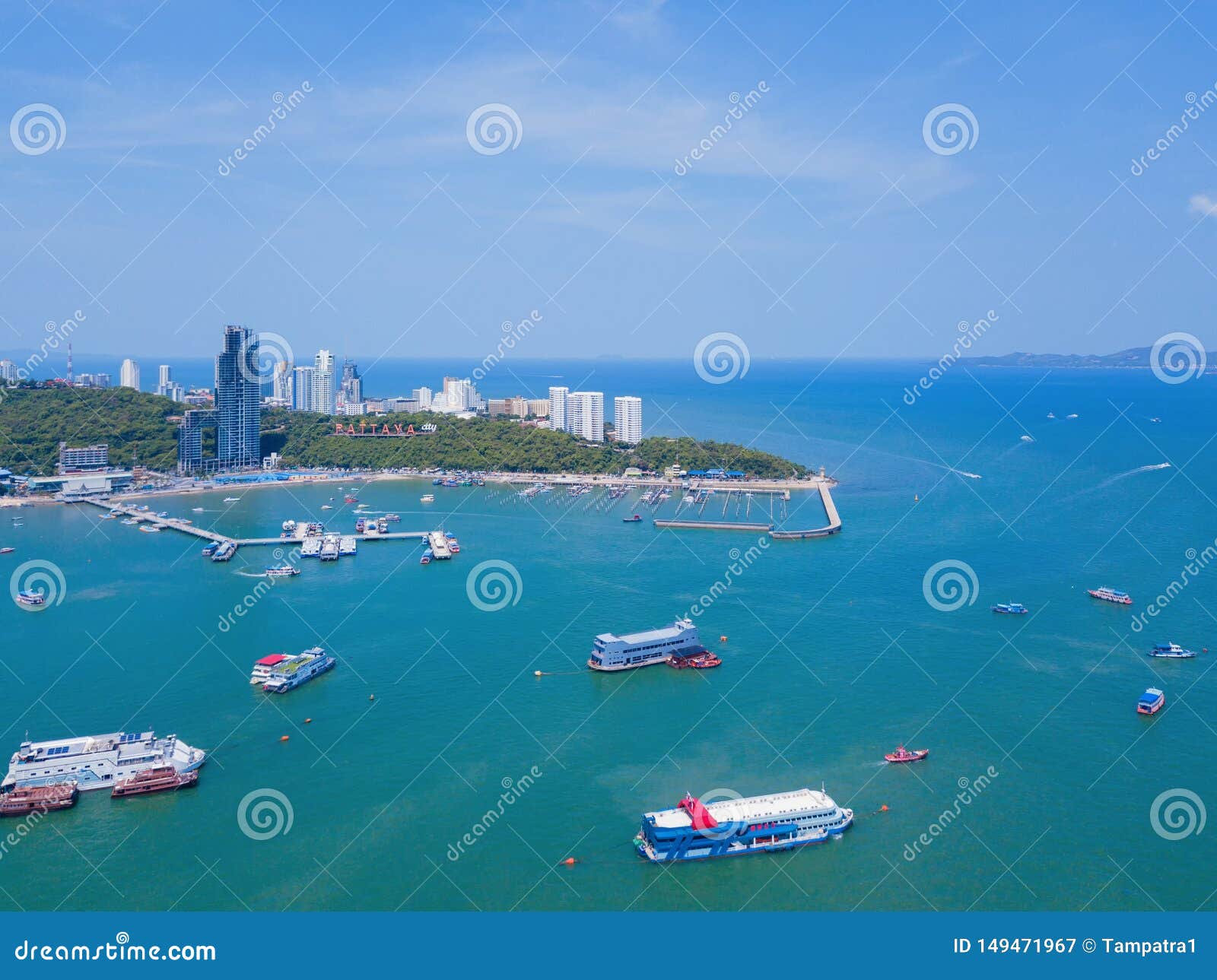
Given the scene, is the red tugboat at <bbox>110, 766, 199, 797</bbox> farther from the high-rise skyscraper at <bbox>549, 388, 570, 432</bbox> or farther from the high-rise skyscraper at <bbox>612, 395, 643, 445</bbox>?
the high-rise skyscraper at <bbox>549, 388, 570, 432</bbox>

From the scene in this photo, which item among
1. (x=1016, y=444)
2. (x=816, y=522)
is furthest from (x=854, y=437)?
(x=816, y=522)

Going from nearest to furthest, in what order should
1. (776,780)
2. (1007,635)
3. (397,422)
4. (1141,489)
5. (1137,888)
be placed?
1. (1137,888)
2. (776,780)
3. (1007,635)
4. (1141,489)
5. (397,422)

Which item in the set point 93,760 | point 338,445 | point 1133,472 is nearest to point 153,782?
point 93,760

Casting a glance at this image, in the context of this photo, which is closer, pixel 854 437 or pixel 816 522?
pixel 816 522

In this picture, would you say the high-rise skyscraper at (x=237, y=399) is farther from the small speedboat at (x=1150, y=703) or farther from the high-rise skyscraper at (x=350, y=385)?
the small speedboat at (x=1150, y=703)

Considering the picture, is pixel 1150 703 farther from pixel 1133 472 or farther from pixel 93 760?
pixel 1133 472

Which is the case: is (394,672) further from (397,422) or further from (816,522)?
(397,422)
